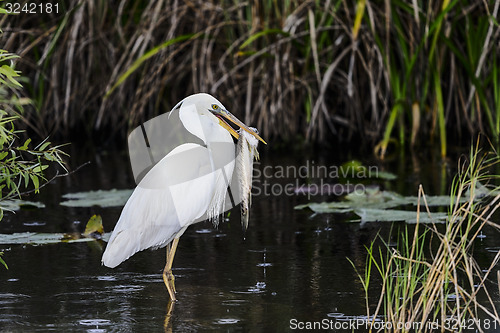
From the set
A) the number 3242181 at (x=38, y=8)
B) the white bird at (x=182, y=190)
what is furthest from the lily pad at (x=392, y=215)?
the number 3242181 at (x=38, y=8)

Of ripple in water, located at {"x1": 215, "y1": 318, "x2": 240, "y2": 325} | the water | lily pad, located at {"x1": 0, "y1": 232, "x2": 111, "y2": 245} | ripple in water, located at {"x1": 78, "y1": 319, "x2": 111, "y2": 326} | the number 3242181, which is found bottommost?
ripple in water, located at {"x1": 215, "y1": 318, "x2": 240, "y2": 325}

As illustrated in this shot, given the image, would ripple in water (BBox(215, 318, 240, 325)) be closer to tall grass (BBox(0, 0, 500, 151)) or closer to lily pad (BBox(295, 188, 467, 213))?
lily pad (BBox(295, 188, 467, 213))

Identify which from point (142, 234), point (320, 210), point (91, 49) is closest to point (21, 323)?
point (142, 234)

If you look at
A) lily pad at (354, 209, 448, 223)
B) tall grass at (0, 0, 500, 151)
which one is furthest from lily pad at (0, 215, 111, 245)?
tall grass at (0, 0, 500, 151)

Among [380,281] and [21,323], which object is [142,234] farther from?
[380,281]

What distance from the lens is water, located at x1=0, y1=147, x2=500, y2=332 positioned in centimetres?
335

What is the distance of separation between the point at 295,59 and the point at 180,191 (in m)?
4.49

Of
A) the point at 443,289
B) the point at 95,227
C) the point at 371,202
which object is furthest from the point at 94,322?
the point at 371,202

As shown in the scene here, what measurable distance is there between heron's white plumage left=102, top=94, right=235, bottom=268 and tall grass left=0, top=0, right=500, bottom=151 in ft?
10.6

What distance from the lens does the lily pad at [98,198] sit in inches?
227

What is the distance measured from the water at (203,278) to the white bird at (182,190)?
21 cm

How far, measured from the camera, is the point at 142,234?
154 inches

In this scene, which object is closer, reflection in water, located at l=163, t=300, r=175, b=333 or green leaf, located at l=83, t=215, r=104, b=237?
reflection in water, located at l=163, t=300, r=175, b=333

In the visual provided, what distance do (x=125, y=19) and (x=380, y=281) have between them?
242 inches
